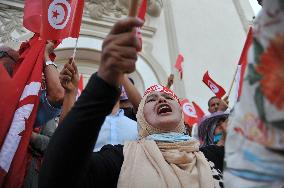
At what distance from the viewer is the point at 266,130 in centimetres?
62

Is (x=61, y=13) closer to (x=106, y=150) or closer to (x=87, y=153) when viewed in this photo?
(x=106, y=150)

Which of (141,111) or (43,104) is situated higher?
(43,104)

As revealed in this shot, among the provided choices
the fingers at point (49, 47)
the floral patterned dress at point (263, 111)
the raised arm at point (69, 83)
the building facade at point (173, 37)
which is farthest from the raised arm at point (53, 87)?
the building facade at point (173, 37)

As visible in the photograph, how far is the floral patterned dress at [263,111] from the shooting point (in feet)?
2.00

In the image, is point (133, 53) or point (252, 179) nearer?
point (252, 179)

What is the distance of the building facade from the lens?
527 centimetres

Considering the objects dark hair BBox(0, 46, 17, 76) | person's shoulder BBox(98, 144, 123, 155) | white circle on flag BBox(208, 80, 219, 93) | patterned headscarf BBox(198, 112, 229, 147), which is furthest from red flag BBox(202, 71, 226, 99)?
person's shoulder BBox(98, 144, 123, 155)

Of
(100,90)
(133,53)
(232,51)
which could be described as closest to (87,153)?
(100,90)

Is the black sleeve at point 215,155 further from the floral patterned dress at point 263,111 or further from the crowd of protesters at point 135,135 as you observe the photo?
the floral patterned dress at point 263,111

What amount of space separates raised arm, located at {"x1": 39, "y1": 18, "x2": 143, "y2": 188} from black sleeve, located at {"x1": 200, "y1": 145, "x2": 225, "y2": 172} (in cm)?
69

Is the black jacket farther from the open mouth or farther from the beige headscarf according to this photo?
the open mouth

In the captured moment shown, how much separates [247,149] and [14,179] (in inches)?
45.4

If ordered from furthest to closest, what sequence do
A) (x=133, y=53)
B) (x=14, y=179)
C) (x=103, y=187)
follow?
1. (x=14, y=179)
2. (x=103, y=187)
3. (x=133, y=53)

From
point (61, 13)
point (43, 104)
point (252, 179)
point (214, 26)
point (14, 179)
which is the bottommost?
point (252, 179)
